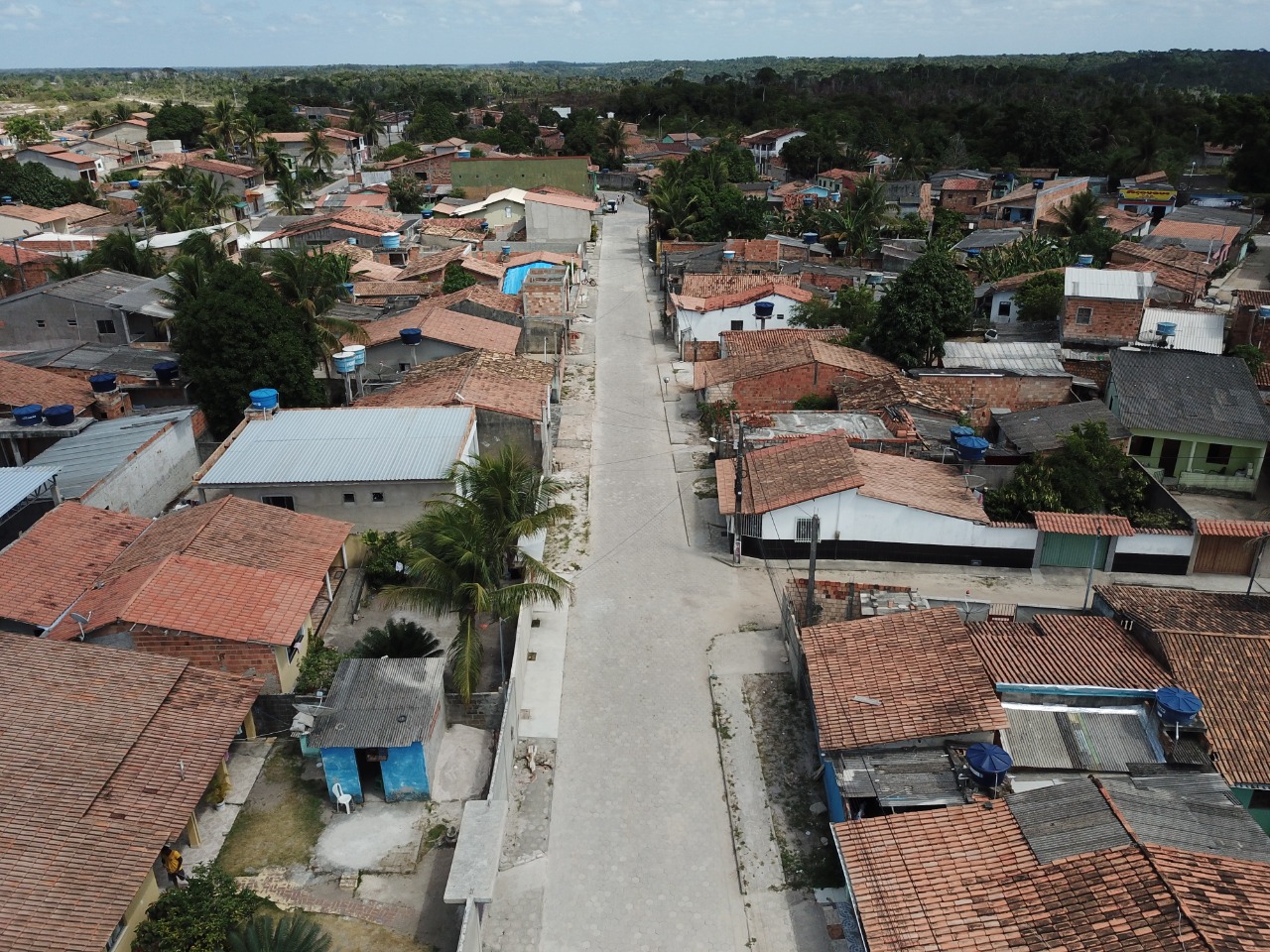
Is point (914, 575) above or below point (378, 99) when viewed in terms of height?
below

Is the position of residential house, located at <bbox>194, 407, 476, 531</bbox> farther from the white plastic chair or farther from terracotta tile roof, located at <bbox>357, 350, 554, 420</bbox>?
the white plastic chair

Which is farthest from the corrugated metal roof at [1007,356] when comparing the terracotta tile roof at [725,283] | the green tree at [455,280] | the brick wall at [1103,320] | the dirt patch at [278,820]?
the dirt patch at [278,820]

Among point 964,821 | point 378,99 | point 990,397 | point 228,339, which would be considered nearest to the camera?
point 964,821

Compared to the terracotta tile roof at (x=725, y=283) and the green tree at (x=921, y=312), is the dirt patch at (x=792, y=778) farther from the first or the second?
the terracotta tile roof at (x=725, y=283)

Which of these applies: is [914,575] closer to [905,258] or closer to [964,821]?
[964,821]

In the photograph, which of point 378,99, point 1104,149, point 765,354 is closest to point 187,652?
point 765,354

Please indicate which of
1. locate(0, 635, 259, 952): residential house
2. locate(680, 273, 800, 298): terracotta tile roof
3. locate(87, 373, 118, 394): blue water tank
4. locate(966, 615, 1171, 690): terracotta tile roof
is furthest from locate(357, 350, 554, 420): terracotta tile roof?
locate(966, 615, 1171, 690): terracotta tile roof

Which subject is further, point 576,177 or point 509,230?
Answer: point 576,177
